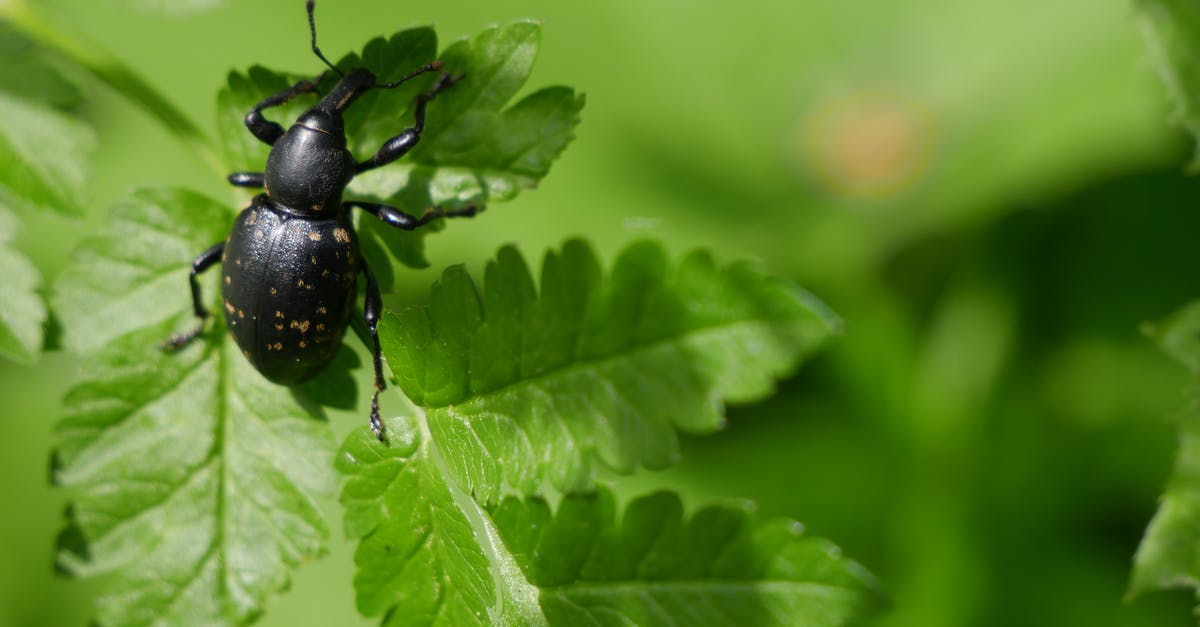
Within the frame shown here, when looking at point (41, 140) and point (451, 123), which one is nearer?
point (451, 123)

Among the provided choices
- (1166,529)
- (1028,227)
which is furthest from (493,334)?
(1028,227)

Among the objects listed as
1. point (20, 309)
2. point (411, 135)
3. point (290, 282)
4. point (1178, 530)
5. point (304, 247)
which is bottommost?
point (20, 309)

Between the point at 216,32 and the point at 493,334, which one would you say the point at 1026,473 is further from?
the point at 216,32

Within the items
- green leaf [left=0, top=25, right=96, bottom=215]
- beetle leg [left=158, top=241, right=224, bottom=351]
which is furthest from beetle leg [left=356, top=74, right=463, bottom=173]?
green leaf [left=0, top=25, right=96, bottom=215]

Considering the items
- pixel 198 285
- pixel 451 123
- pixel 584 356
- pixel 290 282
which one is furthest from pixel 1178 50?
pixel 198 285

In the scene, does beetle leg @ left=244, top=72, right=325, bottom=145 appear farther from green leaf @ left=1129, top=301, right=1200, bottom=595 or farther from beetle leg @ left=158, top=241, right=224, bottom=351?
green leaf @ left=1129, top=301, right=1200, bottom=595

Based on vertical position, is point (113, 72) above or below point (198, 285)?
above

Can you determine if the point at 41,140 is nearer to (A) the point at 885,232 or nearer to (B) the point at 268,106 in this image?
(B) the point at 268,106

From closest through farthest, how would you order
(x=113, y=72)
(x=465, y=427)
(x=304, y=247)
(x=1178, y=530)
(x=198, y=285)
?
(x=465, y=427)
(x=1178, y=530)
(x=304, y=247)
(x=198, y=285)
(x=113, y=72)
